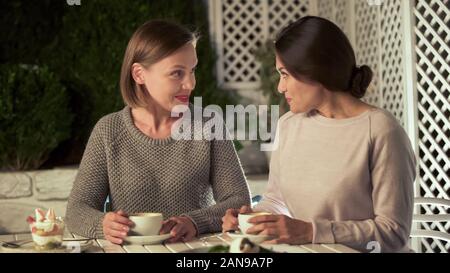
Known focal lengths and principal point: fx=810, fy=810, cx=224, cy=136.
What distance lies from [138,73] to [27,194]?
3.66 m

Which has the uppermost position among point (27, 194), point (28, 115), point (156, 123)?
point (156, 123)

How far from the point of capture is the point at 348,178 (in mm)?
2184

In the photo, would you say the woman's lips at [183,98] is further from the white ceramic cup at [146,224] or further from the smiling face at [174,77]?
the white ceramic cup at [146,224]

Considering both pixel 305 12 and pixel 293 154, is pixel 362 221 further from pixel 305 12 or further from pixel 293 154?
pixel 305 12

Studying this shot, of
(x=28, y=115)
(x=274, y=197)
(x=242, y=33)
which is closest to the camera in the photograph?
(x=274, y=197)

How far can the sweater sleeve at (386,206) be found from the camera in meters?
2.01

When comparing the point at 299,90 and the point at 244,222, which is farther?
the point at 299,90

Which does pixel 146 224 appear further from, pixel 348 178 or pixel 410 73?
pixel 410 73

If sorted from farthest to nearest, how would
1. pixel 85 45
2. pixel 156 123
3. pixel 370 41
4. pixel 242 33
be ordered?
pixel 242 33, pixel 85 45, pixel 370 41, pixel 156 123

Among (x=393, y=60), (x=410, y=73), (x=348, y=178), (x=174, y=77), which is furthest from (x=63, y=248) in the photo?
(x=393, y=60)

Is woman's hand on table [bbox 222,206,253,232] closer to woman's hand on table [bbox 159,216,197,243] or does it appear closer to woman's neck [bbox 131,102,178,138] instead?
woman's hand on table [bbox 159,216,197,243]

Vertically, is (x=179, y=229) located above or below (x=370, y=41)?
below

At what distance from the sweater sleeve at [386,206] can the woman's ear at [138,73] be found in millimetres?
748

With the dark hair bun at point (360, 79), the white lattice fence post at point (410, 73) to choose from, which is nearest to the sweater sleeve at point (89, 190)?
the dark hair bun at point (360, 79)
